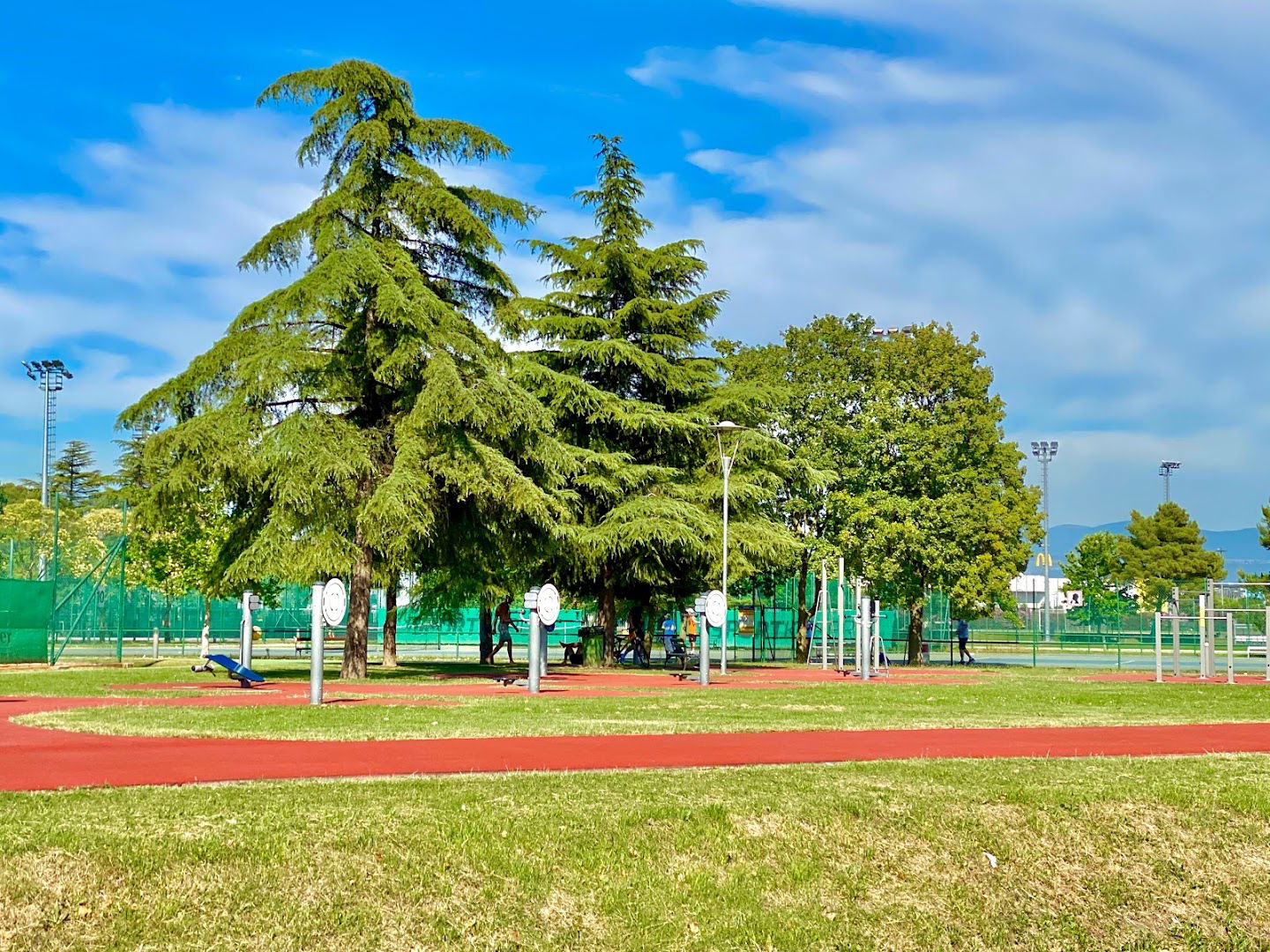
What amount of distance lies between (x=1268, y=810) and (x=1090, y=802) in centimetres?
149

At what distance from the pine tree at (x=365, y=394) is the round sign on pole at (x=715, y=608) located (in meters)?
4.22

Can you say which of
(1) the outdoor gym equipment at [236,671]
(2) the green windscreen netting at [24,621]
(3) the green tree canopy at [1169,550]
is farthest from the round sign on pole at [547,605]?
(3) the green tree canopy at [1169,550]

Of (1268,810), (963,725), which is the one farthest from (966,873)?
(963,725)

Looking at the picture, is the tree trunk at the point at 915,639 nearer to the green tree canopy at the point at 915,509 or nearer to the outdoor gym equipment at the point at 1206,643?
the green tree canopy at the point at 915,509

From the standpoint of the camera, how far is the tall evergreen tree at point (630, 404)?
36000mm

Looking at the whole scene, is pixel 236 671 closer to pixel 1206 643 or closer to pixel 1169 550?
pixel 1206 643

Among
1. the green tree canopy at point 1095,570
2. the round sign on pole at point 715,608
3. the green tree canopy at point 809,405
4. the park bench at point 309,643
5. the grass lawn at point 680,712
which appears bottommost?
the park bench at point 309,643

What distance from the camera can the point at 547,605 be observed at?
24953mm

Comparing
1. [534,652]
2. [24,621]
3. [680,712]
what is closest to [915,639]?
[534,652]

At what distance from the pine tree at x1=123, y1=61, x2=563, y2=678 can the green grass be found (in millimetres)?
18472

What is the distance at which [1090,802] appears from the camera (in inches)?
416

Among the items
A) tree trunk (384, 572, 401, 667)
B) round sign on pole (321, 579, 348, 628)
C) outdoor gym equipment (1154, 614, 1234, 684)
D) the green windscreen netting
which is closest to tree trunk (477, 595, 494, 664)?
tree trunk (384, 572, 401, 667)

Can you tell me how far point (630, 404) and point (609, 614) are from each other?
6.14 m

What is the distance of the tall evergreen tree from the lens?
36.0m
